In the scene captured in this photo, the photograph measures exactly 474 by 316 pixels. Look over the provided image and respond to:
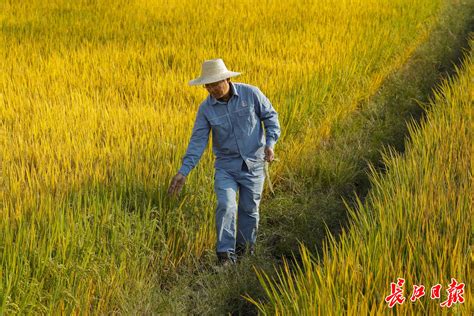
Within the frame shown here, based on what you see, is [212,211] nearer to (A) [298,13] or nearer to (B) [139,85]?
(B) [139,85]

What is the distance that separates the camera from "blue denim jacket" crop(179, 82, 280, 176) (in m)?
2.94

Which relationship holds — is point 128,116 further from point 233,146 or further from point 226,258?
point 226,258

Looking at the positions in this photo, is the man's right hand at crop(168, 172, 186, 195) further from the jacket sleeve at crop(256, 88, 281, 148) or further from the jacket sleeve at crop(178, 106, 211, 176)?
the jacket sleeve at crop(256, 88, 281, 148)

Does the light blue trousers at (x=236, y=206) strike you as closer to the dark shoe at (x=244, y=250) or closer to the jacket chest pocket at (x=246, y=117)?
the dark shoe at (x=244, y=250)

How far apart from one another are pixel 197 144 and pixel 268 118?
15.5 inches

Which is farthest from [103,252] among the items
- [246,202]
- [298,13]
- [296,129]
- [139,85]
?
[298,13]

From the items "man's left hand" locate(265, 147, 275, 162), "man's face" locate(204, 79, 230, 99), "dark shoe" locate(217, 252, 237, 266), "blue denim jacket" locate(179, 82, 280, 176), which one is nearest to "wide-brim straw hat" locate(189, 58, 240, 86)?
"man's face" locate(204, 79, 230, 99)

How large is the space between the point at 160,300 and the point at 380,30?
556 cm

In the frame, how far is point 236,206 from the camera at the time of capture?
292cm

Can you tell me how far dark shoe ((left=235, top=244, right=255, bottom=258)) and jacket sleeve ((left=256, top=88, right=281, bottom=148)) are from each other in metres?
0.55

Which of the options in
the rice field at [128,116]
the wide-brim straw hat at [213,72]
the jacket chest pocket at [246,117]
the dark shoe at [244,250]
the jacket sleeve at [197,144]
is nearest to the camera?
the rice field at [128,116]

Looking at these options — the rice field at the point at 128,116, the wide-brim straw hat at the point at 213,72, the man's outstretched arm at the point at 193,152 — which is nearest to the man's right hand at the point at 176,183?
the man's outstretched arm at the point at 193,152

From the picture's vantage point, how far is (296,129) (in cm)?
433

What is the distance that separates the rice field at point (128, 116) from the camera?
244 cm
